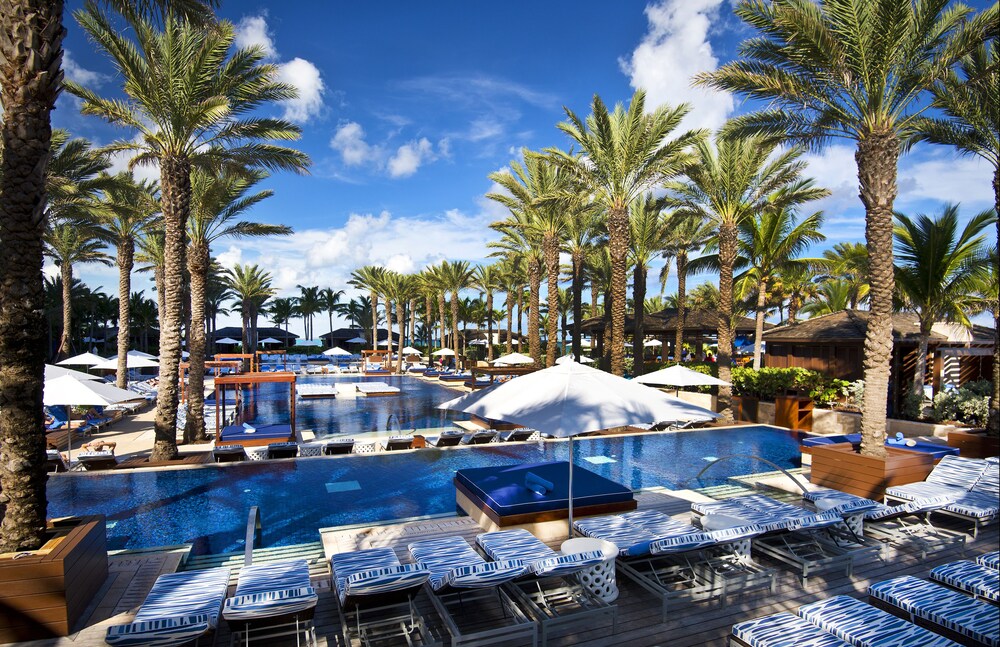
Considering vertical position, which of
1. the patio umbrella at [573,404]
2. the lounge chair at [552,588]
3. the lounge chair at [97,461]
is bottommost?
the lounge chair at [97,461]

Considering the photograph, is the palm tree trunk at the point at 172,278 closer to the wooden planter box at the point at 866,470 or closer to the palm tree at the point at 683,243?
the wooden planter box at the point at 866,470

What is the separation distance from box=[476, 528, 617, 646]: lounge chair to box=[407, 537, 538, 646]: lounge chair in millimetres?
147

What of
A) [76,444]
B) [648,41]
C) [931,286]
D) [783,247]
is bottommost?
[76,444]

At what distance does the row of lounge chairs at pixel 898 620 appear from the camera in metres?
4.61

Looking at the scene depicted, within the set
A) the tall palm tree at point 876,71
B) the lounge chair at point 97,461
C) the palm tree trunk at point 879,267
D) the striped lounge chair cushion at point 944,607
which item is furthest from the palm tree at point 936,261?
the lounge chair at point 97,461

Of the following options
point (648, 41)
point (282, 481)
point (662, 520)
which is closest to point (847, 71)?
point (662, 520)

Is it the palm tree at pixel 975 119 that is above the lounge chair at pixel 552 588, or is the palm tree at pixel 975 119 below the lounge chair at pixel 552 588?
above

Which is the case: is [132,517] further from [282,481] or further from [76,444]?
[76,444]

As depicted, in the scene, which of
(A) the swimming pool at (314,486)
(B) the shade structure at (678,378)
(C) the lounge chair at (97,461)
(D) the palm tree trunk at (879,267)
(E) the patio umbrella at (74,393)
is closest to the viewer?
(A) the swimming pool at (314,486)

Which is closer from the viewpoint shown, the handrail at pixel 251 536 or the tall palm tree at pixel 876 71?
the handrail at pixel 251 536

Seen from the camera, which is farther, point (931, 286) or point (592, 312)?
point (592, 312)

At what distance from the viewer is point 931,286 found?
55.7ft

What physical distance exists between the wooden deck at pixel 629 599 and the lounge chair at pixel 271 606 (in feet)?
0.76

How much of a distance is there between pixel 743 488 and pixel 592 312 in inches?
1442
